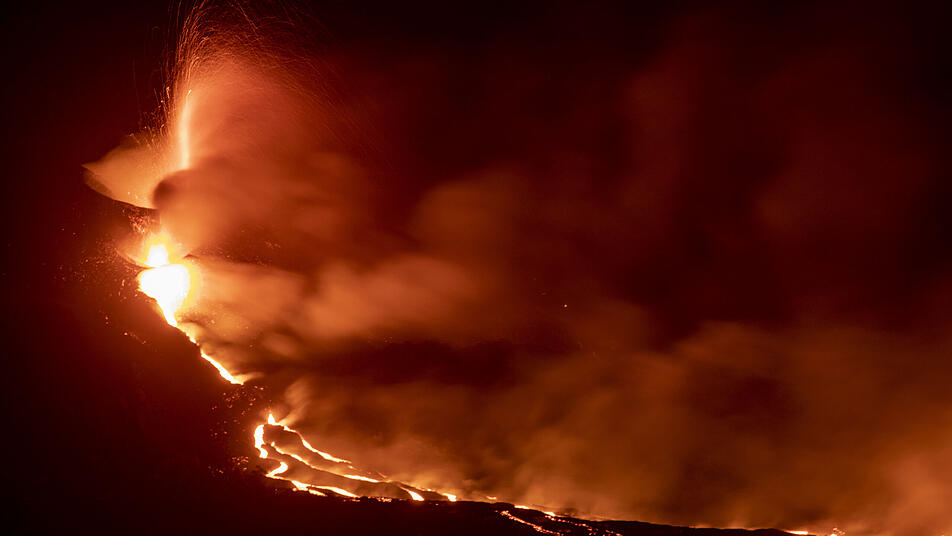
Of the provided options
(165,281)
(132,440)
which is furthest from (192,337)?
(132,440)

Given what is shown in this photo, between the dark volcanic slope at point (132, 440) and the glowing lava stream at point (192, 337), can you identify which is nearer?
the dark volcanic slope at point (132, 440)

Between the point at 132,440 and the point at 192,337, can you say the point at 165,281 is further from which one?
the point at 132,440

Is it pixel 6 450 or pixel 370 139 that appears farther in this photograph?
pixel 370 139

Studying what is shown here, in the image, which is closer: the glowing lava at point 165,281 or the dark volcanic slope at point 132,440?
the dark volcanic slope at point 132,440

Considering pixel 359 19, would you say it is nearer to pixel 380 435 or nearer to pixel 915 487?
pixel 380 435

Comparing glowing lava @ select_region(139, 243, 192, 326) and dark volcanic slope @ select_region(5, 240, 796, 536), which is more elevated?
glowing lava @ select_region(139, 243, 192, 326)

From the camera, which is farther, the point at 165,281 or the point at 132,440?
the point at 165,281

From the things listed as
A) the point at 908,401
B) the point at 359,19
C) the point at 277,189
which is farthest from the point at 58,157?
the point at 908,401

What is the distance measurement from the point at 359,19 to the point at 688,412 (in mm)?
2411

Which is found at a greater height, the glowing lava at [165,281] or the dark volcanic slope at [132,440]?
the glowing lava at [165,281]

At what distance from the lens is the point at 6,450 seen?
2.16 metres

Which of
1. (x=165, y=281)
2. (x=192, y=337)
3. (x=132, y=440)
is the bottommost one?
(x=132, y=440)

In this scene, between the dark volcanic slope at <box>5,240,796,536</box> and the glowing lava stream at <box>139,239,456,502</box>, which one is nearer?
the dark volcanic slope at <box>5,240,796,536</box>

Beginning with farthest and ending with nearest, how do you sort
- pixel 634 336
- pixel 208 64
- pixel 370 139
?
pixel 634 336, pixel 370 139, pixel 208 64
